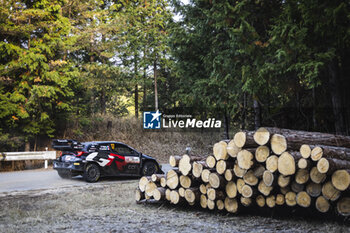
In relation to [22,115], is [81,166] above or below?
below

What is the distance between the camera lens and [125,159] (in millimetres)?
13375

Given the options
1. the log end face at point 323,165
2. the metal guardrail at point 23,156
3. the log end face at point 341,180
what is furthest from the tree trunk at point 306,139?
the metal guardrail at point 23,156

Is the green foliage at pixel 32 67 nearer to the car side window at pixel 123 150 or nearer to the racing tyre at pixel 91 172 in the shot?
the car side window at pixel 123 150

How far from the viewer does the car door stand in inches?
521

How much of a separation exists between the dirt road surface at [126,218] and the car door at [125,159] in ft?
13.5

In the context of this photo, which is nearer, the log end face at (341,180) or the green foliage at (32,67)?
the log end face at (341,180)

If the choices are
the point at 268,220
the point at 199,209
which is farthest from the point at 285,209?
the point at 199,209

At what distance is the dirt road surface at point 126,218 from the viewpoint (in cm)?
569

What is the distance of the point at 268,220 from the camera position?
6.17 m

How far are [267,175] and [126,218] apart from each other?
2831mm

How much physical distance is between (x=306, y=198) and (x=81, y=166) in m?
8.72

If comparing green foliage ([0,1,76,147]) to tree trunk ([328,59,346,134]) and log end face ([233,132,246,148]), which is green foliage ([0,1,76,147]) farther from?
log end face ([233,132,246,148])

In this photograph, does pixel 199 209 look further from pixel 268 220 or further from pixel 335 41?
pixel 335 41

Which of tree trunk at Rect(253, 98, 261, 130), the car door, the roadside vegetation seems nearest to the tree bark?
the roadside vegetation
